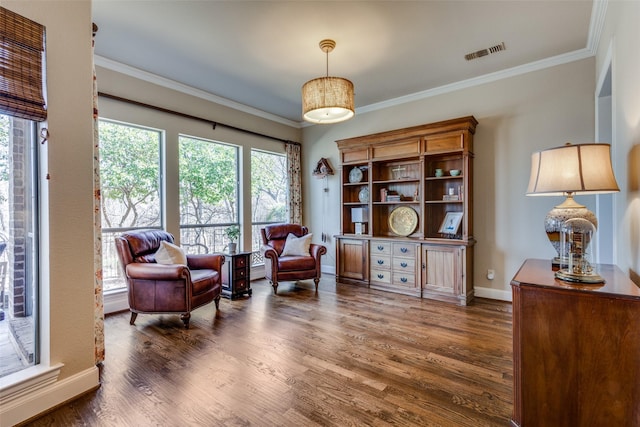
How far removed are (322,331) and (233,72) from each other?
3.32 metres

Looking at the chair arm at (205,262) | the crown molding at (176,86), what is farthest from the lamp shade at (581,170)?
the crown molding at (176,86)

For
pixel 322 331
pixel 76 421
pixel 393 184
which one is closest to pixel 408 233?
→ pixel 393 184

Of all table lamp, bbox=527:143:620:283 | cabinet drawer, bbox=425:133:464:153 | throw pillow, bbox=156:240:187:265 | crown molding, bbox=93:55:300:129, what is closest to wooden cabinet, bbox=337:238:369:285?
cabinet drawer, bbox=425:133:464:153

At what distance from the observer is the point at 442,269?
13.3 feet

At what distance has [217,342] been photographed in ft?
9.22

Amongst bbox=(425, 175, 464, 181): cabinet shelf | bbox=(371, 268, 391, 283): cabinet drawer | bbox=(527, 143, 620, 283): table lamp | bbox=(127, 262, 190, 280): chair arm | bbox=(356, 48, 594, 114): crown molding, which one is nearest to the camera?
bbox=(527, 143, 620, 283): table lamp

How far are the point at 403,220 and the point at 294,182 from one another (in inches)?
88.5

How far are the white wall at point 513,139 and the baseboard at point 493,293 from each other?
1 centimetres

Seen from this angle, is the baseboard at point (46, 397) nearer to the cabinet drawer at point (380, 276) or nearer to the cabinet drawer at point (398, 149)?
the cabinet drawer at point (380, 276)

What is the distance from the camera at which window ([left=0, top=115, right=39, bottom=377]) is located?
188 cm

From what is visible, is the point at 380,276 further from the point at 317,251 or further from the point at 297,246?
the point at 297,246

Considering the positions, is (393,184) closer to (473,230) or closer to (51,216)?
(473,230)

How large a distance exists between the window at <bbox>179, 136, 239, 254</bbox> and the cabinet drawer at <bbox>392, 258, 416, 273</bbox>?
2.67 metres

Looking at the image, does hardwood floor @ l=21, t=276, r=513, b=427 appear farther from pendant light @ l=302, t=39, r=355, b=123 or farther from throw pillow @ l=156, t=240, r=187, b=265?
pendant light @ l=302, t=39, r=355, b=123
